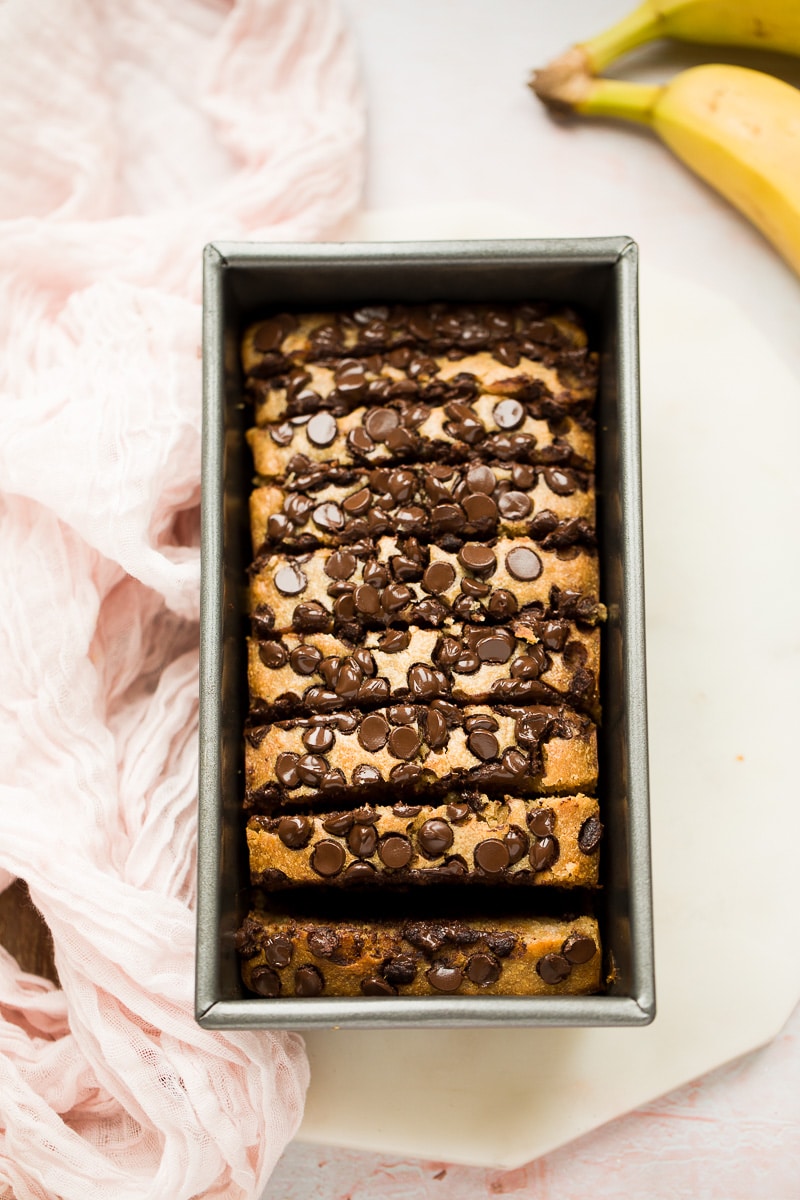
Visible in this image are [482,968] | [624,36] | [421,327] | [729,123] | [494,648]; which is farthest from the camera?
[624,36]

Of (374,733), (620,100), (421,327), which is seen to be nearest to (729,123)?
(620,100)

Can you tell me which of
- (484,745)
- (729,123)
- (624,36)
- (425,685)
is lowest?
(484,745)

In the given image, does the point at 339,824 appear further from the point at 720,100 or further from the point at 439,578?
the point at 720,100

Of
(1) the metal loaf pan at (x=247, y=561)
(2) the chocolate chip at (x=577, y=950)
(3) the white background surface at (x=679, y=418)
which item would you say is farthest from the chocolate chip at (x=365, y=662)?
(3) the white background surface at (x=679, y=418)

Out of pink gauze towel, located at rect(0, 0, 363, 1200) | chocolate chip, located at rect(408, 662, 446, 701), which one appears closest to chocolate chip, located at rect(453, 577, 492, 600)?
chocolate chip, located at rect(408, 662, 446, 701)

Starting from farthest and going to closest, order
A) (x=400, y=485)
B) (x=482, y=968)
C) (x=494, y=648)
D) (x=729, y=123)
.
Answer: (x=729, y=123) < (x=400, y=485) < (x=494, y=648) < (x=482, y=968)

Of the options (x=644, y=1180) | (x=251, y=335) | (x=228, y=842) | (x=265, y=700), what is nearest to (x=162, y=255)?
(x=251, y=335)

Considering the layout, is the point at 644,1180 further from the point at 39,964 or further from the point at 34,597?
the point at 34,597

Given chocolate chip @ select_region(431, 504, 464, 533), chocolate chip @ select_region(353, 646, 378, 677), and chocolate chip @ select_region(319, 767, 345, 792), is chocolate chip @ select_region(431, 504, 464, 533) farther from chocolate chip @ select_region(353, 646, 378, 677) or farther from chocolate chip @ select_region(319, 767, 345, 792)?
chocolate chip @ select_region(319, 767, 345, 792)

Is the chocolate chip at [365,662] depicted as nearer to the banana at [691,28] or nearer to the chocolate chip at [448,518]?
the chocolate chip at [448,518]
